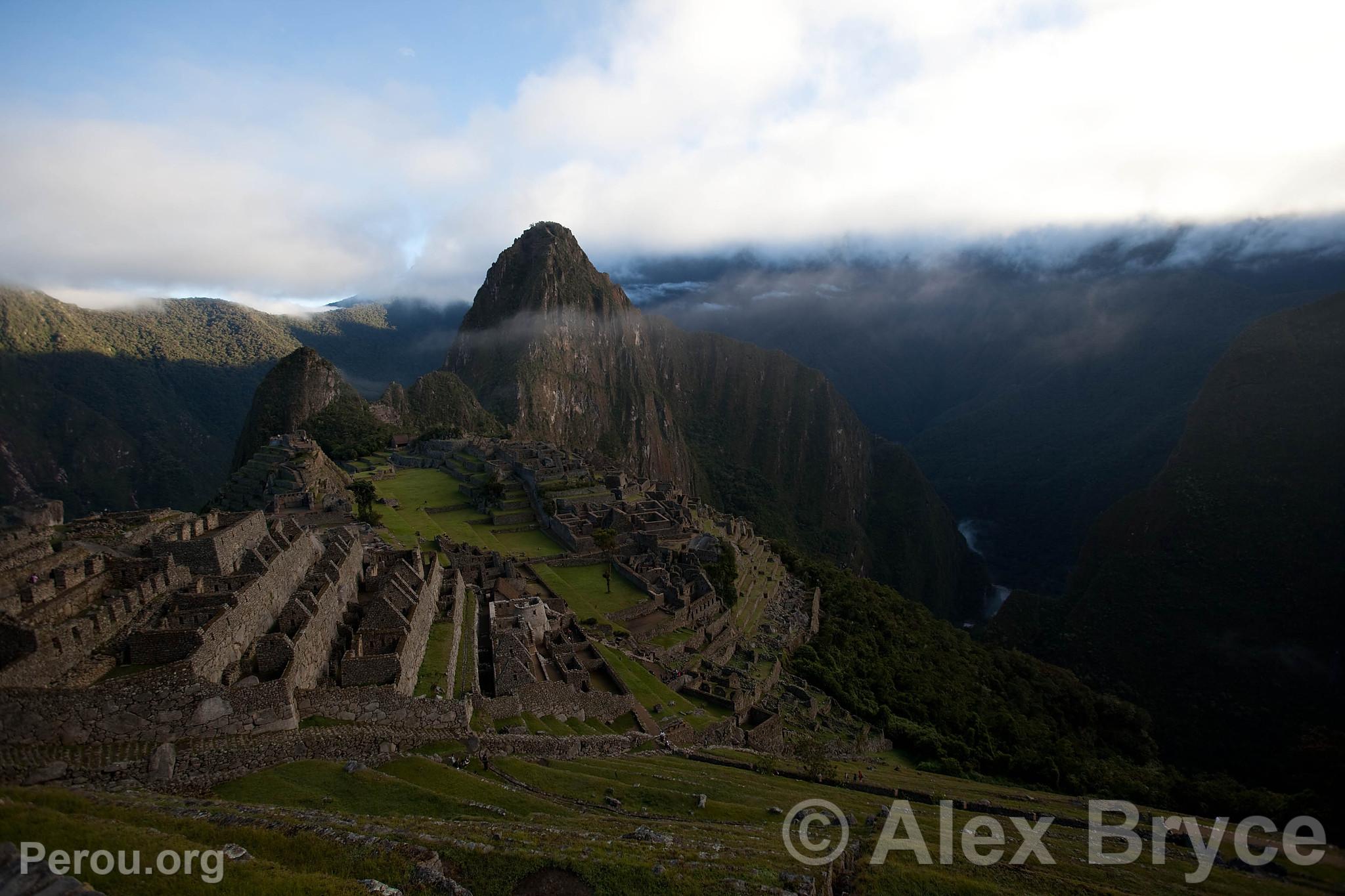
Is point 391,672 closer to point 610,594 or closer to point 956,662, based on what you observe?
point 610,594

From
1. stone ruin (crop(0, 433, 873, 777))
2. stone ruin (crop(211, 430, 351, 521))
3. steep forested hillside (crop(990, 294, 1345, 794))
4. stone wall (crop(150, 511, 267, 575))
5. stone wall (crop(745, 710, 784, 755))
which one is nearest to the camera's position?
stone ruin (crop(0, 433, 873, 777))

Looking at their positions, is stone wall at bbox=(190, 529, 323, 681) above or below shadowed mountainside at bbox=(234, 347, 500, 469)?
below

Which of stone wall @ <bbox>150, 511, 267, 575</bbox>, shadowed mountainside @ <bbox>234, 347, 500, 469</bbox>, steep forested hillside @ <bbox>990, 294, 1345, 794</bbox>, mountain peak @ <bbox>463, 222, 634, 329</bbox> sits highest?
mountain peak @ <bbox>463, 222, 634, 329</bbox>

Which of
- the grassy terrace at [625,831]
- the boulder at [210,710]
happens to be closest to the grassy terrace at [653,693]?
the grassy terrace at [625,831]

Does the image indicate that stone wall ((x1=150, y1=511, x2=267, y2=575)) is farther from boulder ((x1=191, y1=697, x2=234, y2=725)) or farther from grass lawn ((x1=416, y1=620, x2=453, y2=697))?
boulder ((x1=191, y1=697, x2=234, y2=725))

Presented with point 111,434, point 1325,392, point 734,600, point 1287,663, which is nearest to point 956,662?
point 734,600

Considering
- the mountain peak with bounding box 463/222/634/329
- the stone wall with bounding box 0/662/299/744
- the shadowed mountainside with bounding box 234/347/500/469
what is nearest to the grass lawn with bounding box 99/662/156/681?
the stone wall with bounding box 0/662/299/744

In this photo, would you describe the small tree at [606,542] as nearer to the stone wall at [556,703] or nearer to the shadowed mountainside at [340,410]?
the stone wall at [556,703]
